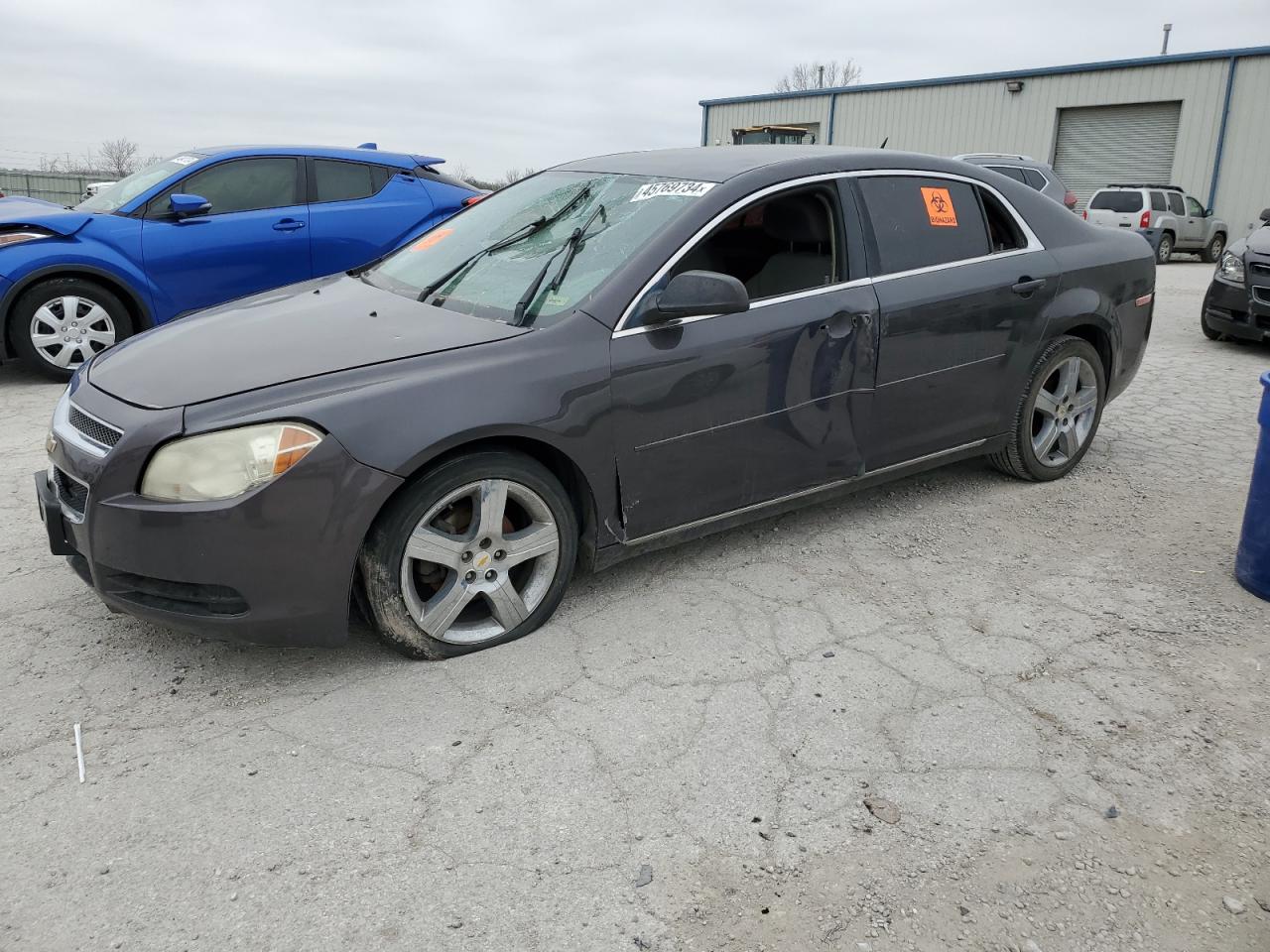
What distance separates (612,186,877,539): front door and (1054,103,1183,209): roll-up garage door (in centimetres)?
2274

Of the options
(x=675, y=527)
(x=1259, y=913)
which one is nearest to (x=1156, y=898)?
(x=1259, y=913)

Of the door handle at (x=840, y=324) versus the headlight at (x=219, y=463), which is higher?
the door handle at (x=840, y=324)

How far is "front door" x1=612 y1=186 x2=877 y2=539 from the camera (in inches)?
134

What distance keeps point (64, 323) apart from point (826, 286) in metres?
5.61

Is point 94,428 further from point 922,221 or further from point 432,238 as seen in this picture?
point 922,221

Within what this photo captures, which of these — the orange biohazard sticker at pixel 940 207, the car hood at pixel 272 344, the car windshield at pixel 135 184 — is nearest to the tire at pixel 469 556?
the car hood at pixel 272 344

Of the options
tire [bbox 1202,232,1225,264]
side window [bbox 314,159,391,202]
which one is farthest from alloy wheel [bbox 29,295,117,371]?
tire [bbox 1202,232,1225,264]

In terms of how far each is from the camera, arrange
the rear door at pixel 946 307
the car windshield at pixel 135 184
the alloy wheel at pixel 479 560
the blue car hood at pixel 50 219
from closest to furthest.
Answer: the alloy wheel at pixel 479 560 → the rear door at pixel 946 307 → the blue car hood at pixel 50 219 → the car windshield at pixel 135 184

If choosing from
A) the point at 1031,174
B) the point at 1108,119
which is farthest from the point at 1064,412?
the point at 1108,119

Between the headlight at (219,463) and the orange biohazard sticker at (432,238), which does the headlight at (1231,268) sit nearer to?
the orange biohazard sticker at (432,238)

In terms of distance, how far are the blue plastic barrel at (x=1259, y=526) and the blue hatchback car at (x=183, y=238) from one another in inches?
222

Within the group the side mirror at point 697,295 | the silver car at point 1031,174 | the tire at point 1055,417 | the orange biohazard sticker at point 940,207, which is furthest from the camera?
the silver car at point 1031,174

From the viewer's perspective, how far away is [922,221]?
419 cm

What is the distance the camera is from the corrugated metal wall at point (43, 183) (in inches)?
903
